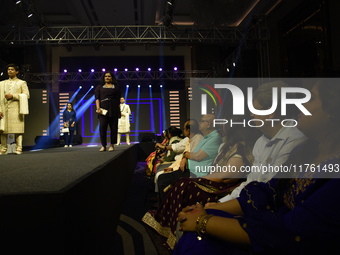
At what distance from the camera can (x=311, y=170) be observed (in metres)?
0.76

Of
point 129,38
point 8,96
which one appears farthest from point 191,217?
point 129,38

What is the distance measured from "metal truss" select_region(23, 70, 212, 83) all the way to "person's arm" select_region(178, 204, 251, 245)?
9276 millimetres

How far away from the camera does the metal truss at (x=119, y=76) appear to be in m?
10.1

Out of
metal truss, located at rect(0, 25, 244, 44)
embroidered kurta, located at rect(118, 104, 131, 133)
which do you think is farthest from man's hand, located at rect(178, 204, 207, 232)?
embroidered kurta, located at rect(118, 104, 131, 133)

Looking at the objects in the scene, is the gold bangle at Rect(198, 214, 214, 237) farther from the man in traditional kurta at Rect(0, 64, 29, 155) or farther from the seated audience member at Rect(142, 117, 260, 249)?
the man in traditional kurta at Rect(0, 64, 29, 155)

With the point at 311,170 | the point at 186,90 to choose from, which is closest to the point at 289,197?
the point at 311,170

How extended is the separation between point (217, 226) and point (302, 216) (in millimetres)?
269

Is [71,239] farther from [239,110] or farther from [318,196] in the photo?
[239,110]

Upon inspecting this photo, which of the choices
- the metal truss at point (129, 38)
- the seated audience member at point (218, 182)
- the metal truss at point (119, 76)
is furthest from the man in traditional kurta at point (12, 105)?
the metal truss at point (119, 76)

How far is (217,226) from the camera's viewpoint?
833 millimetres

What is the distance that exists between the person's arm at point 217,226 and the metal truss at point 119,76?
30.4 ft

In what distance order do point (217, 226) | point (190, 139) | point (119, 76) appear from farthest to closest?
point (119, 76)
point (190, 139)
point (217, 226)

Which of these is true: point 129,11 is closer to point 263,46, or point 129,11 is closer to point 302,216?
point 263,46

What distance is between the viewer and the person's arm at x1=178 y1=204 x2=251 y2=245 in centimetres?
78
